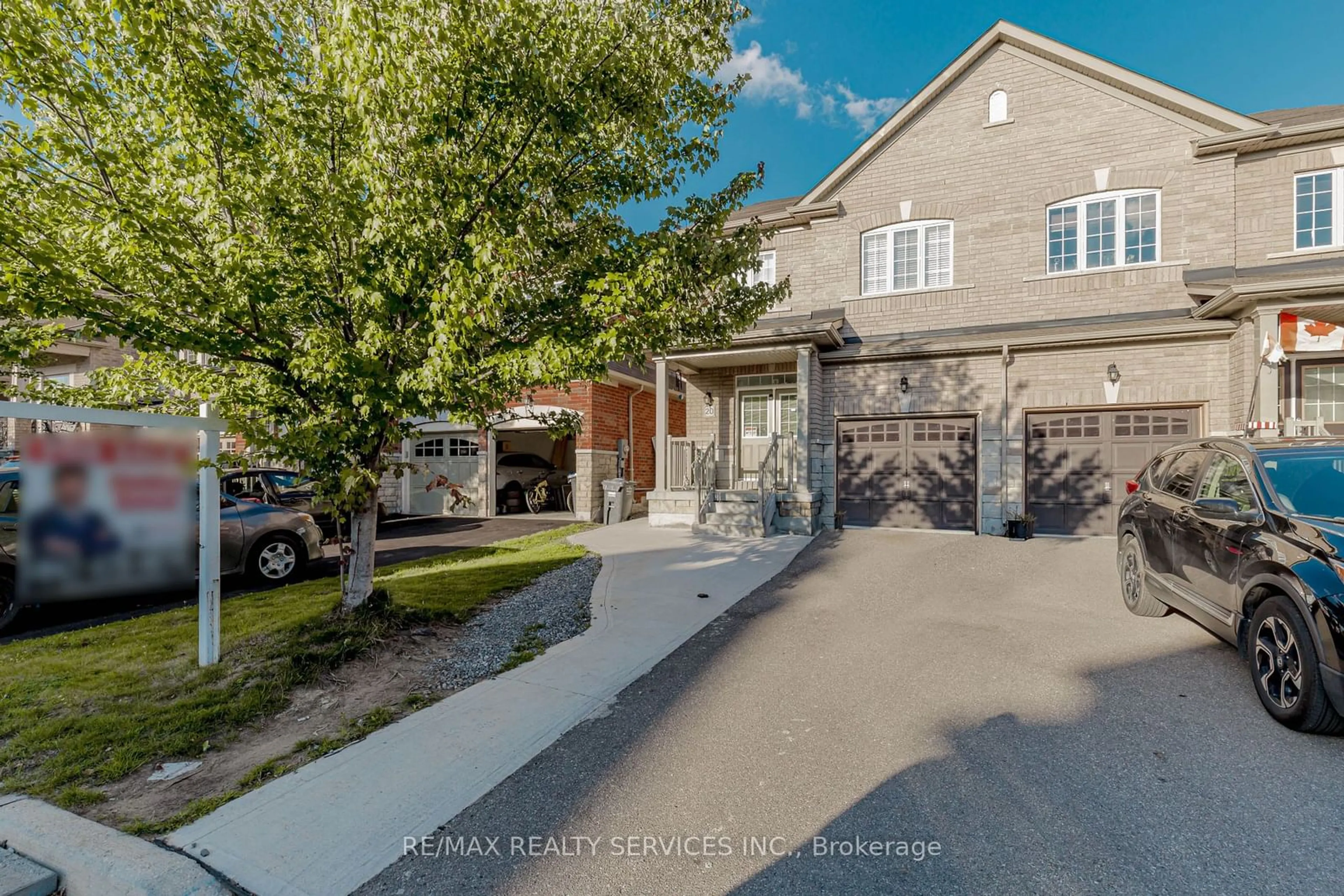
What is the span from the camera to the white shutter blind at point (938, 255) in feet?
36.2

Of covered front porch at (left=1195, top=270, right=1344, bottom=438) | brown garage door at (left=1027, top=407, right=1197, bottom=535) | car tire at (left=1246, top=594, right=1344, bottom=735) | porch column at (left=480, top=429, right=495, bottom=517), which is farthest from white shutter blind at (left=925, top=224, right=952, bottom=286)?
porch column at (left=480, top=429, right=495, bottom=517)

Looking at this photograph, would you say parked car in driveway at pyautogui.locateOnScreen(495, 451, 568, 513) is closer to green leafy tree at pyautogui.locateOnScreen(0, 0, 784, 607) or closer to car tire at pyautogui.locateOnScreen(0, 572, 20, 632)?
car tire at pyautogui.locateOnScreen(0, 572, 20, 632)

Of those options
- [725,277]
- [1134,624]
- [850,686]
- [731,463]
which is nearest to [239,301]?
[725,277]

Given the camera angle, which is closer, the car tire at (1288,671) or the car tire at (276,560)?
the car tire at (1288,671)

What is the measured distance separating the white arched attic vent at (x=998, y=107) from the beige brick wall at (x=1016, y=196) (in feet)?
0.35

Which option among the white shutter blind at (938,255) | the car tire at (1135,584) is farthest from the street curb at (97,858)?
the white shutter blind at (938,255)

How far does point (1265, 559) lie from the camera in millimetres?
3643

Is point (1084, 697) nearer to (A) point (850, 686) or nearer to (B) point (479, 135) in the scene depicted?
(A) point (850, 686)

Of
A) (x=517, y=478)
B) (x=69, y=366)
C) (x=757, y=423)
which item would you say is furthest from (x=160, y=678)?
(x=69, y=366)

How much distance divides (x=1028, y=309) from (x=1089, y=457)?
2.77m

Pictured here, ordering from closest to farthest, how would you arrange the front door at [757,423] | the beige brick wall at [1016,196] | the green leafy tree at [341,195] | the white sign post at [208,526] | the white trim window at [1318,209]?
the green leafy tree at [341,195]
the white sign post at [208,526]
the white trim window at [1318,209]
the beige brick wall at [1016,196]
the front door at [757,423]

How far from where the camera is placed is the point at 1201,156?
9.63m

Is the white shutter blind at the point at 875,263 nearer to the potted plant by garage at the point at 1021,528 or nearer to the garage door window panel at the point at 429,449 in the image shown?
the potted plant by garage at the point at 1021,528

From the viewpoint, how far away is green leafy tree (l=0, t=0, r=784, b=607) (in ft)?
11.9
